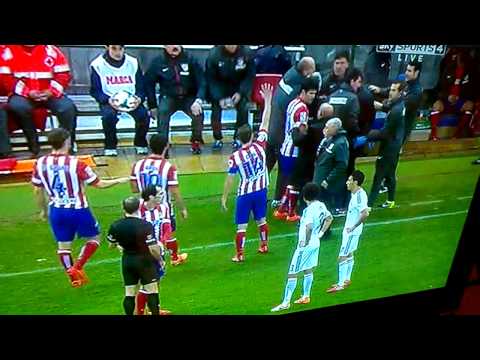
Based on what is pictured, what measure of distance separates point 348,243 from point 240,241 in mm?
490

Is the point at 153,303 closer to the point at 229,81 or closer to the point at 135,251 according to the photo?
the point at 135,251

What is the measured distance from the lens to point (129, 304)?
2.40 meters

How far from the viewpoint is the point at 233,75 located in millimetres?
2111

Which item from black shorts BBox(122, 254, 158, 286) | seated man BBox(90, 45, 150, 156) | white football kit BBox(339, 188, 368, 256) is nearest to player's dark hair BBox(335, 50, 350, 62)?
white football kit BBox(339, 188, 368, 256)

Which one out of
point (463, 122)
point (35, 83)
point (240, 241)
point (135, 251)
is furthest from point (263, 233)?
point (35, 83)

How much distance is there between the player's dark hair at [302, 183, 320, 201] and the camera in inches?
93.7

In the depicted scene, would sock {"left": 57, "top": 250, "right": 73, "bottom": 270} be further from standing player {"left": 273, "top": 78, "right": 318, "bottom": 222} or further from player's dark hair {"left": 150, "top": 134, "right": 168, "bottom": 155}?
standing player {"left": 273, "top": 78, "right": 318, "bottom": 222}

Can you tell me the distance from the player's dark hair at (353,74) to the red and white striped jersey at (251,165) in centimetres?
37

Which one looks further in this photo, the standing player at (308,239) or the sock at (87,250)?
the standing player at (308,239)

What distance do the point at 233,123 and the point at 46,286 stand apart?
95 centimetres

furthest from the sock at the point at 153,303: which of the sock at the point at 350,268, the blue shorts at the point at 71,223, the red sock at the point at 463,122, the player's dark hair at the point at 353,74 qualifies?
the red sock at the point at 463,122

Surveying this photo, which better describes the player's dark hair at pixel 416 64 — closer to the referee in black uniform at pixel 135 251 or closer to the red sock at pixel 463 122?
the red sock at pixel 463 122

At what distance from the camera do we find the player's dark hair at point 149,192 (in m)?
2.17
